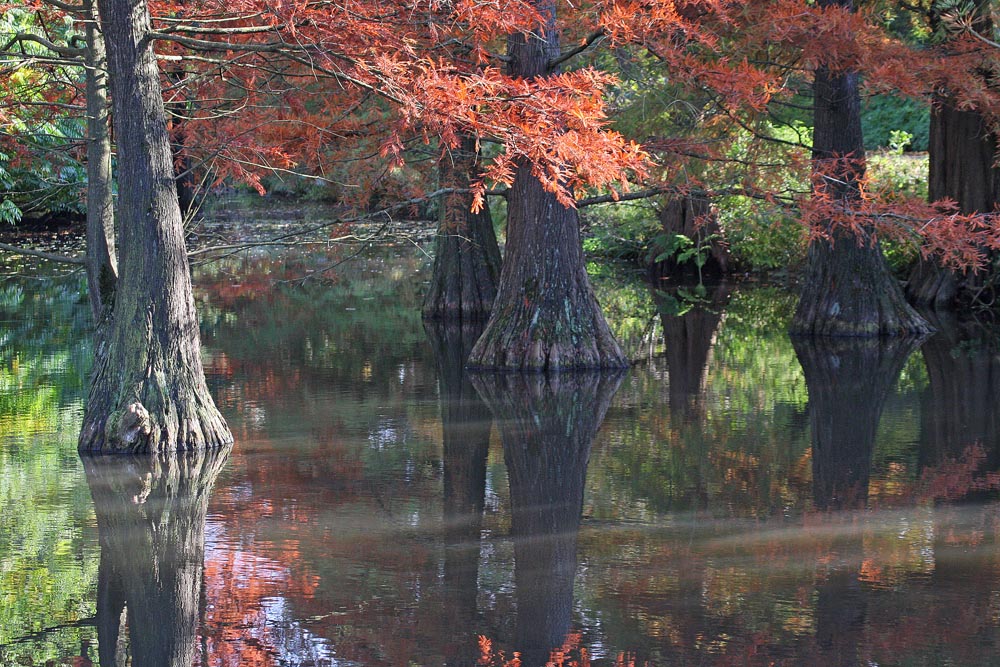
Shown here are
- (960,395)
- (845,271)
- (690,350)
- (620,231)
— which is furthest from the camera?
(620,231)

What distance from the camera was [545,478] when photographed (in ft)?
31.4

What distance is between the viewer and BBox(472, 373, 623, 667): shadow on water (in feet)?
21.2

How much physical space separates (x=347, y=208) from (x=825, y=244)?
6392 mm

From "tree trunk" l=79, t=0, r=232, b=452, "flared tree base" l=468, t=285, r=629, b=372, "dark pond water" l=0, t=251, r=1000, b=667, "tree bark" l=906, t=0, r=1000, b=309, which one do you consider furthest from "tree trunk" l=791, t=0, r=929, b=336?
"tree trunk" l=79, t=0, r=232, b=452

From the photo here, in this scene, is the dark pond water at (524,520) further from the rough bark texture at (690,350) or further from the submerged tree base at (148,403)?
the submerged tree base at (148,403)

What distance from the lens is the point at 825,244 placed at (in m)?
17.0

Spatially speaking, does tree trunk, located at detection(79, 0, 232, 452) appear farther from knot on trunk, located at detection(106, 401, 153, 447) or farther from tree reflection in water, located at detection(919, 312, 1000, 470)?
tree reflection in water, located at detection(919, 312, 1000, 470)

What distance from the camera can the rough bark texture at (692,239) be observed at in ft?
→ 84.3

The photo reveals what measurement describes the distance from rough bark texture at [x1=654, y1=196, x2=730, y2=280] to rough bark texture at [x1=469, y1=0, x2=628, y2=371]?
34.8 feet

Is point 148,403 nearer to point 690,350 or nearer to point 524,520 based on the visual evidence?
point 524,520

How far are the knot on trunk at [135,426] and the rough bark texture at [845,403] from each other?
5137mm

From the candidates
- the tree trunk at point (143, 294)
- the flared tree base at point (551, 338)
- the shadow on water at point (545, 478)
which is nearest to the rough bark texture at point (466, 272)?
the flared tree base at point (551, 338)

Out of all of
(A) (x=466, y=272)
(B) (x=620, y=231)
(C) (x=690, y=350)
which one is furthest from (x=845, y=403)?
(B) (x=620, y=231)

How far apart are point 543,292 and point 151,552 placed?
748 cm
